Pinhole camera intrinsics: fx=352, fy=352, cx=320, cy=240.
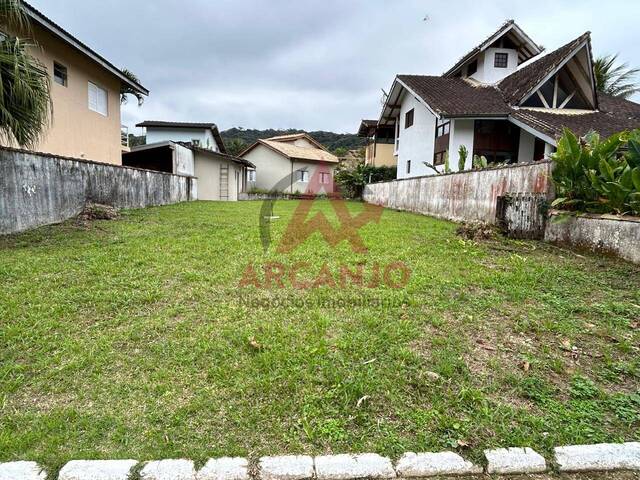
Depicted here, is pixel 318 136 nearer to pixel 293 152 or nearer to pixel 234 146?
pixel 234 146

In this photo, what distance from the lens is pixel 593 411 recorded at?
2.23m

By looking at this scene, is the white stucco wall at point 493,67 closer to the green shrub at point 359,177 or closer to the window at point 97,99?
the green shrub at point 359,177

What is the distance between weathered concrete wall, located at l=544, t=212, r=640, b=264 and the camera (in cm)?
524

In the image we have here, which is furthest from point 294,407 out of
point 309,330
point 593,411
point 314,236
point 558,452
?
point 314,236

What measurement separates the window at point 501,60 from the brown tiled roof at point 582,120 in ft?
15.8

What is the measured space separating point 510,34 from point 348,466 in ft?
84.4

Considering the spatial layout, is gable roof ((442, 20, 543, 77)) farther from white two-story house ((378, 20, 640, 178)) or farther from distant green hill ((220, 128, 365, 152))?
distant green hill ((220, 128, 365, 152))

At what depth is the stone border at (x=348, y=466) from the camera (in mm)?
1718

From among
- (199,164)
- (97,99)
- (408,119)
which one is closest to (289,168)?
(199,164)

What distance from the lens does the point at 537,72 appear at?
18125 millimetres

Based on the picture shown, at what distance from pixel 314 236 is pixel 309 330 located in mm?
4550

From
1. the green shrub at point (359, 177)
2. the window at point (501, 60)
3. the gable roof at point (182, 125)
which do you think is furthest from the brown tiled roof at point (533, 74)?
the gable roof at point (182, 125)

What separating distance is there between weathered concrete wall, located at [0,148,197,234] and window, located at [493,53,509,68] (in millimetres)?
20880

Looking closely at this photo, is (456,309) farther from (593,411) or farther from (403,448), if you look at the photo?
(403,448)
